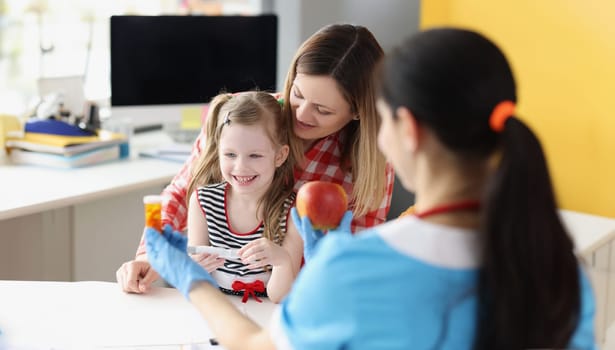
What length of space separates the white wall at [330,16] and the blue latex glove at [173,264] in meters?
2.43

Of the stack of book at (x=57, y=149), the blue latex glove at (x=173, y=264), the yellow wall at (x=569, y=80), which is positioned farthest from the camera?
the yellow wall at (x=569, y=80)

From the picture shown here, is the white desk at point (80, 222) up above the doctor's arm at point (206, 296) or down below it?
below

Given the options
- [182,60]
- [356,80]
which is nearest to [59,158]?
[182,60]

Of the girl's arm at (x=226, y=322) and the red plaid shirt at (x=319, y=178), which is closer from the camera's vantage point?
the girl's arm at (x=226, y=322)

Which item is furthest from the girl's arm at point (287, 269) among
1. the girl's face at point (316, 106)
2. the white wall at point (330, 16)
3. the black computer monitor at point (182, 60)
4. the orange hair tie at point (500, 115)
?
the white wall at point (330, 16)

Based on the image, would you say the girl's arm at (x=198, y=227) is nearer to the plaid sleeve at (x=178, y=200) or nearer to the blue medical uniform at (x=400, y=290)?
the plaid sleeve at (x=178, y=200)

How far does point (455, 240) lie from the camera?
1002 mm

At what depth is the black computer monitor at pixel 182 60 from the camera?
2.96 meters

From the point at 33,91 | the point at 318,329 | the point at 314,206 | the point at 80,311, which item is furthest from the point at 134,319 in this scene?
the point at 33,91

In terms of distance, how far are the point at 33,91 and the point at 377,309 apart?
2655 mm

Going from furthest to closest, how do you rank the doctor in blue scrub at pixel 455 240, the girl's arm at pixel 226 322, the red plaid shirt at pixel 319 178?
1. the red plaid shirt at pixel 319 178
2. the girl's arm at pixel 226 322
3. the doctor in blue scrub at pixel 455 240

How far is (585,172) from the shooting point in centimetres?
354

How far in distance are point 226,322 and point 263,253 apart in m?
0.38

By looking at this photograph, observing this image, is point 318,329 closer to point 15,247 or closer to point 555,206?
point 555,206
